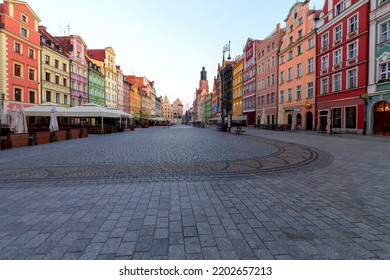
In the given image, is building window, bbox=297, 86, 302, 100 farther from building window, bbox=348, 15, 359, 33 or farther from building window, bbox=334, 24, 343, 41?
building window, bbox=348, 15, 359, 33

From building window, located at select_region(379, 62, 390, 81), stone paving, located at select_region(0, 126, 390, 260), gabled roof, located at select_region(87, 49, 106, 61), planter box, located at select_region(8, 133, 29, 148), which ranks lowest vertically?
stone paving, located at select_region(0, 126, 390, 260)

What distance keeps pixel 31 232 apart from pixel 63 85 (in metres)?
42.2

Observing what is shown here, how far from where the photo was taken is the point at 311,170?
751 cm

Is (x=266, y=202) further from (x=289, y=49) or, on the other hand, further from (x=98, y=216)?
(x=289, y=49)

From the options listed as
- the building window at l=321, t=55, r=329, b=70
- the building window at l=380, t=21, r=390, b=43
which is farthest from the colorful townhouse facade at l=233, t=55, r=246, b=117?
the building window at l=380, t=21, r=390, b=43

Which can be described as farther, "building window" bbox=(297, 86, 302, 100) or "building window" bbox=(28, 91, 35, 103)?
"building window" bbox=(297, 86, 302, 100)

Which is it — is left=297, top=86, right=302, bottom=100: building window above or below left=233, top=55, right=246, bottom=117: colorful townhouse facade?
below

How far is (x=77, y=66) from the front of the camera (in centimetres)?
4353

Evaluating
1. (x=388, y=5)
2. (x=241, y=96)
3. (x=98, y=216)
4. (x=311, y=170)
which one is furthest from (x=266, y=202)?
(x=241, y=96)

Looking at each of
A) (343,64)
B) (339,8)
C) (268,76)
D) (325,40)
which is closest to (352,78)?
(343,64)

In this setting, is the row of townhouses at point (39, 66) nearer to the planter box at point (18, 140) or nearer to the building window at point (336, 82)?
the planter box at point (18, 140)

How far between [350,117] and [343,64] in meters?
6.42

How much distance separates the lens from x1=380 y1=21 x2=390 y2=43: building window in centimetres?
2231

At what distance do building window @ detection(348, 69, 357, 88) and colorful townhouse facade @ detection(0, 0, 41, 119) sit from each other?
39.5 metres
